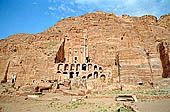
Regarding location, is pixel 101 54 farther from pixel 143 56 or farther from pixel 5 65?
pixel 5 65

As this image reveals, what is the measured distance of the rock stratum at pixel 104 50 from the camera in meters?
27.1

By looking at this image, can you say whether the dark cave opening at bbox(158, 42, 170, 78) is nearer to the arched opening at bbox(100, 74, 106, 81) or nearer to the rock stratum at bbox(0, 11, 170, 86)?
the rock stratum at bbox(0, 11, 170, 86)

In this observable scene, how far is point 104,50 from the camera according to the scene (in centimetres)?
4088

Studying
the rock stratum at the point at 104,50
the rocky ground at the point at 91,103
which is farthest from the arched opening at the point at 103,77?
Answer: the rocky ground at the point at 91,103

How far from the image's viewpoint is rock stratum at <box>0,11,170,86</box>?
2706 centimetres

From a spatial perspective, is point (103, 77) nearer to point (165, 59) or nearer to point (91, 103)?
point (165, 59)

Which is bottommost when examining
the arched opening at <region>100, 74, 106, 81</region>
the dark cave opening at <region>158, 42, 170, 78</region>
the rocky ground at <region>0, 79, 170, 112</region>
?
the rocky ground at <region>0, 79, 170, 112</region>

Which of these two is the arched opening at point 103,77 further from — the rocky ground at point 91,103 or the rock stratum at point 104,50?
the rocky ground at point 91,103

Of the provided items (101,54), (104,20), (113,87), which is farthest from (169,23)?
(113,87)

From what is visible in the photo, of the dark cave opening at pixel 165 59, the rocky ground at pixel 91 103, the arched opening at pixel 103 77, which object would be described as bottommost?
the rocky ground at pixel 91 103

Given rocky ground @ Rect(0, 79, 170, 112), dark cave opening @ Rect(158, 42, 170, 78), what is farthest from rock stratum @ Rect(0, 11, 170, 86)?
rocky ground @ Rect(0, 79, 170, 112)

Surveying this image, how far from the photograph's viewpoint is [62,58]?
42938 mm

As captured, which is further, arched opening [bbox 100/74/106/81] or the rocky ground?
arched opening [bbox 100/74/106/81]

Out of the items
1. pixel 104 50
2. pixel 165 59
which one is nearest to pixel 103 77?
pixel 104 50
